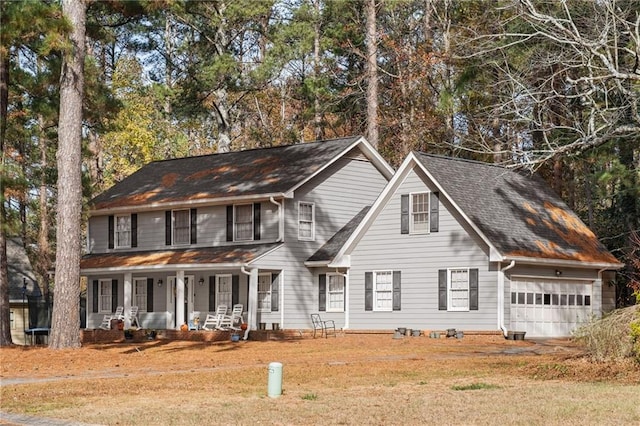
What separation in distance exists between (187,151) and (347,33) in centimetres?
1195

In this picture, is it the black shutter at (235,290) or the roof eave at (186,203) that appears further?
the black shutter at (235,290)

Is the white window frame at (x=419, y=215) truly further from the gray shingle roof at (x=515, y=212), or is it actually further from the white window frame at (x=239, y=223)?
the white window frame at (x=239, y=223)

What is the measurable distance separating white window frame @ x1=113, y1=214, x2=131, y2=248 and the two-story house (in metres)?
0.05

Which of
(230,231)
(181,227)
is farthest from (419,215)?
(181,227)

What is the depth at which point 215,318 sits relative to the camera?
39938 mm

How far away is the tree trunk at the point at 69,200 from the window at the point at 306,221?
1370 centimetres

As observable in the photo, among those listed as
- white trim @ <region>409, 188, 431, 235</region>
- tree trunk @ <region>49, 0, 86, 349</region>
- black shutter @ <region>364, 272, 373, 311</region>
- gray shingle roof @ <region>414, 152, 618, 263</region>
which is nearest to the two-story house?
black shutter @ <region>364, 272, 373, 311</region>

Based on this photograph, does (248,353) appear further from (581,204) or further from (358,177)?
(581,204)

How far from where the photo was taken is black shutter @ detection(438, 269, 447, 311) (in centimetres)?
3716

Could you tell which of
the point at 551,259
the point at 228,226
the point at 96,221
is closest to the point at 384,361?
the point at 551,259

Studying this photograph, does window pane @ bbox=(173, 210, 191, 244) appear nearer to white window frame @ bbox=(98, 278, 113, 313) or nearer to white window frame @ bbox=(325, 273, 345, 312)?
white window frame @ bbox=(98, 278, 113, 313)

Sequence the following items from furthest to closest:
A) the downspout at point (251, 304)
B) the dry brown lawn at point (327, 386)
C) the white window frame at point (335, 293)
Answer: the white window frame at point (335, 293)
the downspout at point (251, 304)
the dry brown lawn at point (327, 386)

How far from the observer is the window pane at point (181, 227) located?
43.5 metres

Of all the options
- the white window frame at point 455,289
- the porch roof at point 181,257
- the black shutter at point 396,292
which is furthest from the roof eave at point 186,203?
the white window frame at point 455,289
